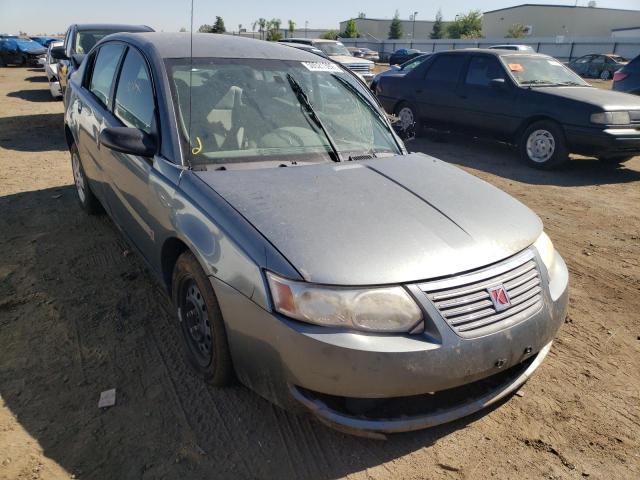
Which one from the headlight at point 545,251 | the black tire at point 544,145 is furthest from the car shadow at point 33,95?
the headlight at point 545,251

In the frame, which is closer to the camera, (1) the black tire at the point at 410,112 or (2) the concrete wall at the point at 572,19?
(1) the black tire at the point at 410,112

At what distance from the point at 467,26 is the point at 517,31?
42.2 ft

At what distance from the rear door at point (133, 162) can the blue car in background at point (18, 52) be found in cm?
2343

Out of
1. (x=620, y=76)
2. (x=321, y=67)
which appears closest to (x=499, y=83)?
(x=620, y=76)

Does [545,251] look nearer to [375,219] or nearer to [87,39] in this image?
[375,219]

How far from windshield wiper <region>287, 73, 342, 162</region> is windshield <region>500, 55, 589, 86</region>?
5822 mm

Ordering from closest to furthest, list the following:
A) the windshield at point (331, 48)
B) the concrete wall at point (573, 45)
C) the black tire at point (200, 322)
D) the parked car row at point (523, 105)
Result: 1. the black tire at point (200, 322)
2. the parked car row at point (523, 105)
3. the windshield at point (331, 48)
4. the concrete wall at point (573, 45)

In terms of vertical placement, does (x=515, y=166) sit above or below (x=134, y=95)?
below

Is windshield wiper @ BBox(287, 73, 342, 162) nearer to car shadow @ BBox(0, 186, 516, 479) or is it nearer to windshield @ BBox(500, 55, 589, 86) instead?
car shadow @ BBox(0, 186, 516, 479)

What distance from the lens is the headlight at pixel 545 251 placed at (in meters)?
2.52

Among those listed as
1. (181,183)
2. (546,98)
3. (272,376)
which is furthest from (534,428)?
(546,98)

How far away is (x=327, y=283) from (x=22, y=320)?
234 centimetres

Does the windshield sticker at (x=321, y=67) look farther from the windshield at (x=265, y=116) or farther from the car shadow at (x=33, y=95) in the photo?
the car shadow at (x=33, y=95)

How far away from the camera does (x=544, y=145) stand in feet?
24.6
